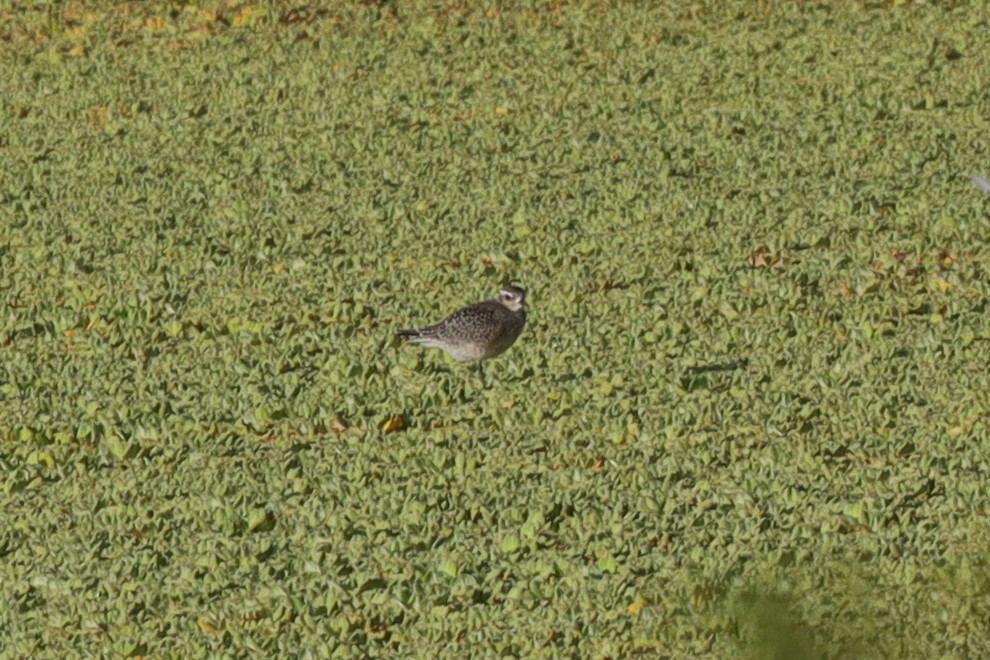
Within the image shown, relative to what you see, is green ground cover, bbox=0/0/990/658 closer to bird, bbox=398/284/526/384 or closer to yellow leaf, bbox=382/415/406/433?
yellow leaf, bbox=382/415/406/433

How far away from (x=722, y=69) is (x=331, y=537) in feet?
25.2

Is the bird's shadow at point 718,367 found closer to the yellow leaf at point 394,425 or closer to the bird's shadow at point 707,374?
the bird's shadow at point 707,374

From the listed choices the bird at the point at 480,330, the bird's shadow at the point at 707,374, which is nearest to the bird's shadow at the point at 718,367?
the bird's shadow at the point at 707,374

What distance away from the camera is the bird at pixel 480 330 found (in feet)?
32.4

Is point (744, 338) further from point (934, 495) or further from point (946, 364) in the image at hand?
point (934, 495)

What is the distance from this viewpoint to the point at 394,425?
31.3 ft

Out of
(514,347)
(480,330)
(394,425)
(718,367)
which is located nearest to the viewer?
(394,425)

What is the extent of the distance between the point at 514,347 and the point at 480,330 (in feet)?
2.27

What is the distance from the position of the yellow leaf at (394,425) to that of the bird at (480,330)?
55 cm

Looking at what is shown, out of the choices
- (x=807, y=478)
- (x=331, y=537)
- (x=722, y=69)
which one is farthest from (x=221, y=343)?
(x=722, y=69)

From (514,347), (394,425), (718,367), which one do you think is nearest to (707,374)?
(718,367)

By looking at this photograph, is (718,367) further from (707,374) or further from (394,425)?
(394,425)

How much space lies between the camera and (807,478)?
8.60m

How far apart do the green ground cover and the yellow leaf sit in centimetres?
1
